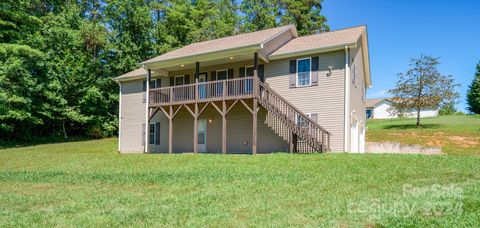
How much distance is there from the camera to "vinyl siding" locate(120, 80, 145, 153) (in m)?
22.7

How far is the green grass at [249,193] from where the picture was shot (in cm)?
531

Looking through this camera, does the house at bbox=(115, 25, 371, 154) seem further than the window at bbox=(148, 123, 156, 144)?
No

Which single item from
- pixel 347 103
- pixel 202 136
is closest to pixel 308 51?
pixel 347 103

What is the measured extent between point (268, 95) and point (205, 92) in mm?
3531

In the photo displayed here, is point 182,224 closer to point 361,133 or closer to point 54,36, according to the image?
point 361,133

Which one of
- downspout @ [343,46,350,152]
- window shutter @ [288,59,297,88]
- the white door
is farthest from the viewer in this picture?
the white door

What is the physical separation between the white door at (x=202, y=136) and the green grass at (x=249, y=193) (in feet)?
23.1

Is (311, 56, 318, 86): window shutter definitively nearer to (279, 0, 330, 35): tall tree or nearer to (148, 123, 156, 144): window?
(148, 123, 156, 144): window

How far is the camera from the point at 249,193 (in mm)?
7355

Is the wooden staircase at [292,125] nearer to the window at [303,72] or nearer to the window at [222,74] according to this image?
the window at [303,72]

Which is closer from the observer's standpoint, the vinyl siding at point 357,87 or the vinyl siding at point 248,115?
the vinyl siding at point 248,115

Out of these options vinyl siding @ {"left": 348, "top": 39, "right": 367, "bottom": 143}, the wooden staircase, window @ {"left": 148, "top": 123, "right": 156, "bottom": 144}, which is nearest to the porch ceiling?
the wooden staircase

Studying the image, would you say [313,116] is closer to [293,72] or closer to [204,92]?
[293,72]

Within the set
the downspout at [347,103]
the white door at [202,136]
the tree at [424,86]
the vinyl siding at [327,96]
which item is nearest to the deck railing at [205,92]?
the white door at [202,136]
